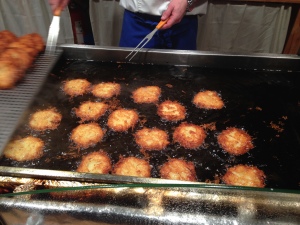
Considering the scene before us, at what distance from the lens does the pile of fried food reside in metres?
1.98

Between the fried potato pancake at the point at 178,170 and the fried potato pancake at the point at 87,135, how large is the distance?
1.83ft

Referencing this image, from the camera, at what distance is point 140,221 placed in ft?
4.59

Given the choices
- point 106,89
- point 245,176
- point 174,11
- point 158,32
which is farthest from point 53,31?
point 245,176

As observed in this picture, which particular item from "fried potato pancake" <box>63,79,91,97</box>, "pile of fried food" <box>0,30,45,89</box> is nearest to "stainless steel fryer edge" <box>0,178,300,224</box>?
"pile of fried food" <box>0,30,45,89</box>

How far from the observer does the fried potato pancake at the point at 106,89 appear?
2.36m

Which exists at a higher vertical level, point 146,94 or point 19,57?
point 19,57

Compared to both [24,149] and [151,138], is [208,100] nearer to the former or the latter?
[151,138]

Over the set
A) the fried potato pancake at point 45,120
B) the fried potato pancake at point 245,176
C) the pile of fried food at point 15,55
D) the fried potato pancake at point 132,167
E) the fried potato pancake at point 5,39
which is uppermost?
the fried potato pancake at point 5,39

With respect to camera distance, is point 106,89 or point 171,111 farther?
point 106,89

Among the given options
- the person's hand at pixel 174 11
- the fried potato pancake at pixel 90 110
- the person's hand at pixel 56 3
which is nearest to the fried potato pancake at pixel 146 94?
the fried potato pancake at pixel 90 110

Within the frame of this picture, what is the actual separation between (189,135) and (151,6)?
1.51 meters

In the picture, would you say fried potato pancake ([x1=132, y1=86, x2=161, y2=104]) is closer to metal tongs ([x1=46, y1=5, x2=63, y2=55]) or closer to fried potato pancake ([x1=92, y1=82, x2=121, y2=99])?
fried potato pancake ([x1=92, y1=82, x2=121, y2=99])

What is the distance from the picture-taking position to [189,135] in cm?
198

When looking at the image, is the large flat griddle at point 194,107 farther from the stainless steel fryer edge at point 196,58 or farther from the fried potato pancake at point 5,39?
the fried potato pancake at point 5,39
